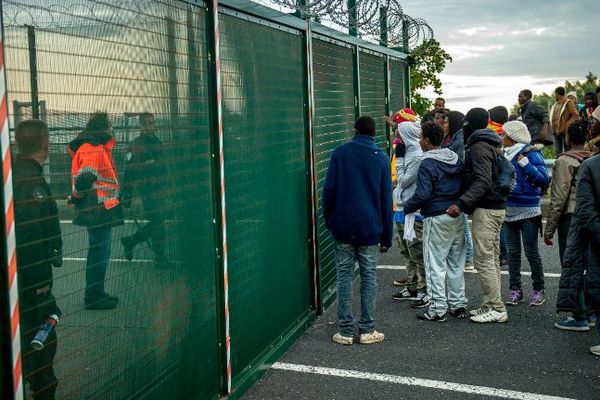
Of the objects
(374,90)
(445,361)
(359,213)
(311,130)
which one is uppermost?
(374,90)

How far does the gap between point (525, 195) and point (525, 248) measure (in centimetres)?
55

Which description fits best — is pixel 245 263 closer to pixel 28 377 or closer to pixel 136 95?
pixel 136 95

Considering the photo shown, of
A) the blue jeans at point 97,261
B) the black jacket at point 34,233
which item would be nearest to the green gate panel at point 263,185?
the blue jeans at point 97,261

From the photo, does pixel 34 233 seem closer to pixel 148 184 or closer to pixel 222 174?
pixel 148 184

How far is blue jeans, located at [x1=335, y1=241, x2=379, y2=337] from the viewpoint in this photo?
6.59 metres

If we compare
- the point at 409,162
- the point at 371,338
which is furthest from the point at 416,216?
the point at 371,338

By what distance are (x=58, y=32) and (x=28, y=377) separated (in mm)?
1433

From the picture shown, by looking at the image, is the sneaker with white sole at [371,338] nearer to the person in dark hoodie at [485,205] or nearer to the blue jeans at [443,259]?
the blue jeans at [443,259]

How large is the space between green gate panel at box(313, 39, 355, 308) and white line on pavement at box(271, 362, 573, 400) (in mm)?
1655

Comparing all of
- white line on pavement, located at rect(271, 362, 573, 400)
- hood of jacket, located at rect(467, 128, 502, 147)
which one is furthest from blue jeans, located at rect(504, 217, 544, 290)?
white line on pavement, located at rect(271, 362, 573, 400)

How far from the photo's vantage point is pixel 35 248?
3.09 meters

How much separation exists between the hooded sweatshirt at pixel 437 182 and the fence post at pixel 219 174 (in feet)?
8.80

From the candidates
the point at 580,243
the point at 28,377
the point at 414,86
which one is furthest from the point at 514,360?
the point at 414,86

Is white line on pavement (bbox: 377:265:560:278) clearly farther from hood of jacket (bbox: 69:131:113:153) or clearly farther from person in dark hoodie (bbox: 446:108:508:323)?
hood of jacket (bbox: 69:131:113:153)
